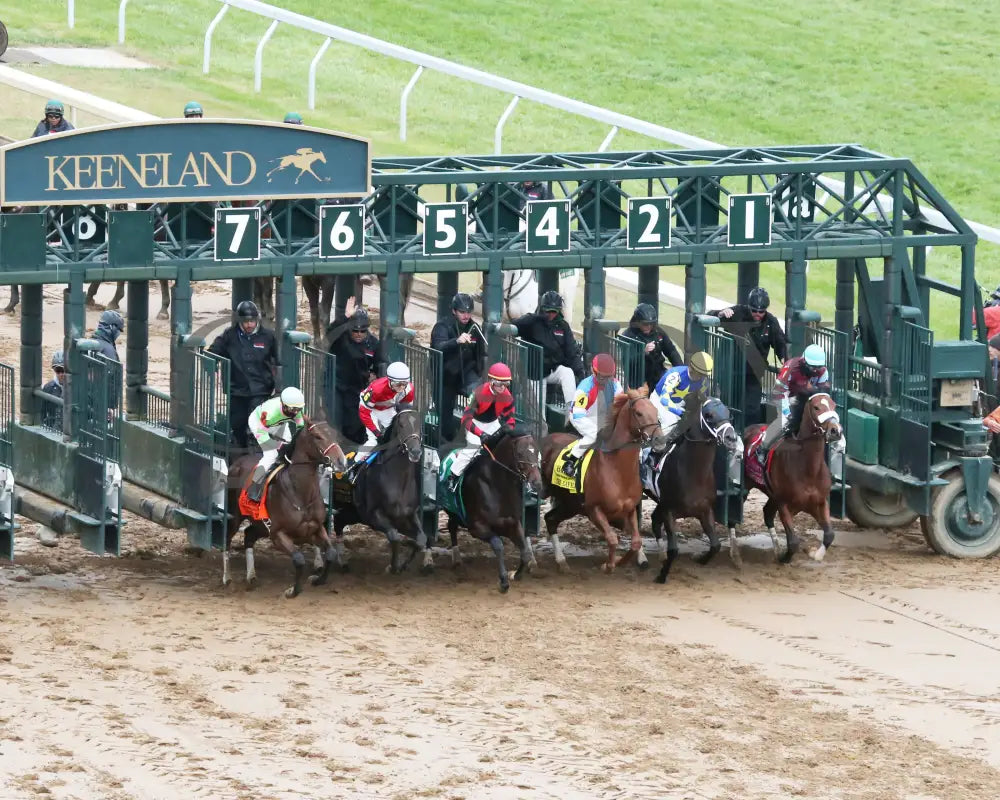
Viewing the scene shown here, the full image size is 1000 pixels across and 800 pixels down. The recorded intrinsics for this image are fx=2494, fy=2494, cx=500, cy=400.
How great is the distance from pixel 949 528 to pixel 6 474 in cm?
631

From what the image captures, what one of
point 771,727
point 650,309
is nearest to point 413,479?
point 650,309

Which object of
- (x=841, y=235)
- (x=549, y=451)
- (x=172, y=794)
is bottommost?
(x=172, y=794)

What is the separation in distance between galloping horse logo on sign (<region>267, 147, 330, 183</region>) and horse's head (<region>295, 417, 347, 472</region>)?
1.61m

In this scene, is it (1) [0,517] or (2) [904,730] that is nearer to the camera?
(2) [904,730]

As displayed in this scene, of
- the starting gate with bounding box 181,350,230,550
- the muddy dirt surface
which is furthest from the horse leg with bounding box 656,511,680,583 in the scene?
the starting gate with bounding box 181,350,230,550

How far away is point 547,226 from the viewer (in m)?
16.2

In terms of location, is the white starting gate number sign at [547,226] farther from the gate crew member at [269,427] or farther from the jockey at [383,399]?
the gate crew member at [269,427]

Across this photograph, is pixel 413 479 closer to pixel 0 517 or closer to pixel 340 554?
pixel 340 554

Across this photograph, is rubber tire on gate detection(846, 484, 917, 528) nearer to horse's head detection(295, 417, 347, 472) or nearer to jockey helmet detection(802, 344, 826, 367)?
jockey helmet detection(802, 344, 826, 367)

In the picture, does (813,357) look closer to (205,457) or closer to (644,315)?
(644,315)

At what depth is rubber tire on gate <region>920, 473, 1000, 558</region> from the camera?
16.7 m

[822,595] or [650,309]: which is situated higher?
[650,309]

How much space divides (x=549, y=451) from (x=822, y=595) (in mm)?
1980

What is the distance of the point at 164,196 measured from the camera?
49.1 feet
